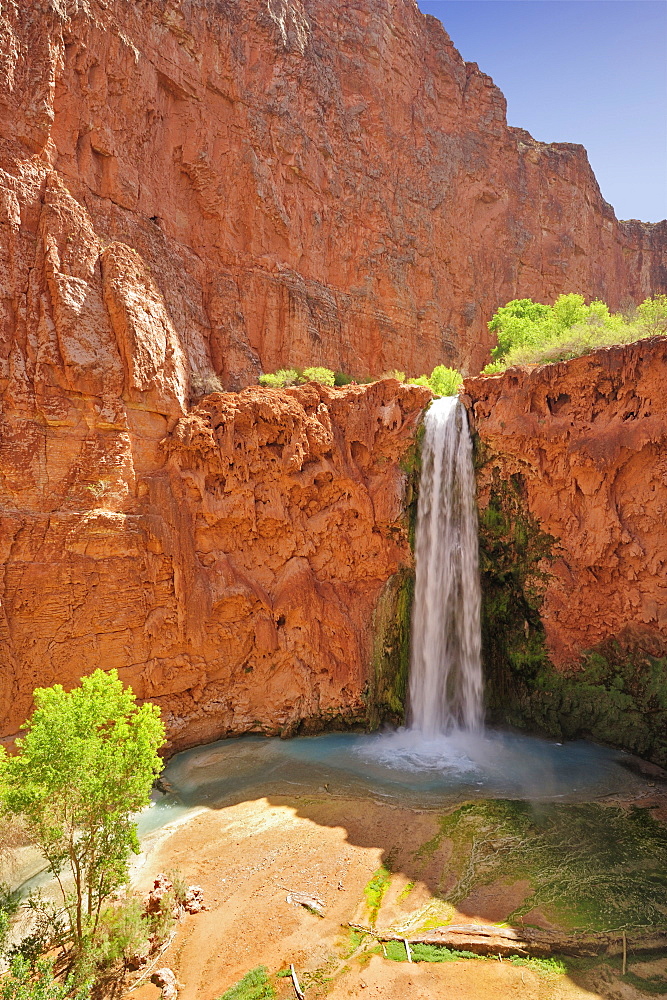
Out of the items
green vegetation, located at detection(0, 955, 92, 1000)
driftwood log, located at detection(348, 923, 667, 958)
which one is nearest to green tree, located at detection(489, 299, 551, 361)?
driftwood log, located at detection(348, 923, 667, 958)

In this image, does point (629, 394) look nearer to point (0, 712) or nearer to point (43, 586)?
point (43, 586)

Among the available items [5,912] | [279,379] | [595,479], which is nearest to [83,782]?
[5,912]

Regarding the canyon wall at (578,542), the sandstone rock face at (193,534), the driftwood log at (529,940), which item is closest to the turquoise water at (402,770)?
the sandstone rock face at (193,534)

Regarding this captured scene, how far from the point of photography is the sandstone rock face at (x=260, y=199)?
688 inches

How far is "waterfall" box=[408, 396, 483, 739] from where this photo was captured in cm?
1897

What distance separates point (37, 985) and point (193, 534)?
1204 cm

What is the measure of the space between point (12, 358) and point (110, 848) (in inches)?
501

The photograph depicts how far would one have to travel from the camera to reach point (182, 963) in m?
9.43

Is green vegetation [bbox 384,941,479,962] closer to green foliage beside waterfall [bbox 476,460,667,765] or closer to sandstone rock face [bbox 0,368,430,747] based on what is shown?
sandstone rock face [bbox 0,368,430,747]

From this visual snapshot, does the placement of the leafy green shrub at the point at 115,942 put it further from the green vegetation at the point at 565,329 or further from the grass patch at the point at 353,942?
the green vegetation at the point at 565,329

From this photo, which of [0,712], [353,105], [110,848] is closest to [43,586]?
[0,712]

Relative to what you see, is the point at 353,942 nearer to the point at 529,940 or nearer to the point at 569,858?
the point at 529,940

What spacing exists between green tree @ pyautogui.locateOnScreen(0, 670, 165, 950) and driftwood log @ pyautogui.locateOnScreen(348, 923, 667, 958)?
15.1 ft

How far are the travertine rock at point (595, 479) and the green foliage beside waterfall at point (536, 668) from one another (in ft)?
1.32
